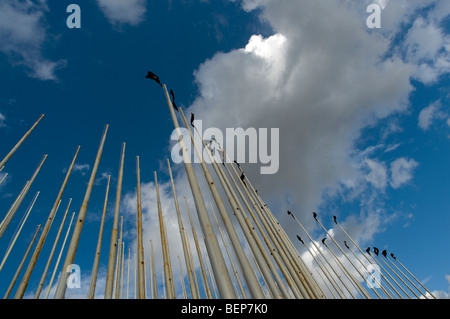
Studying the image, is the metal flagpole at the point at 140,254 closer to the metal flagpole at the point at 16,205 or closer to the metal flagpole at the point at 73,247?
the metal flagpole at the point at 73,247

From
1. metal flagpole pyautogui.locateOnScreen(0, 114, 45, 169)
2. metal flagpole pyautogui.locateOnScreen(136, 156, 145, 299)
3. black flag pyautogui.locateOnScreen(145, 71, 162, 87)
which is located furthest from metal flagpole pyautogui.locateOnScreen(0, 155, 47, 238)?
black flag pyautogui.locateOnScreen(145, 71, 162, 87)

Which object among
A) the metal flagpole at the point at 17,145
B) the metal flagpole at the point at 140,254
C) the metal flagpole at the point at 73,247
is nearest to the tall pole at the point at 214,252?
the metal flagpole at the point at 73,247

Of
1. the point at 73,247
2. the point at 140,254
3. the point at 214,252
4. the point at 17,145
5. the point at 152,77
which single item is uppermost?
the point at 17,145

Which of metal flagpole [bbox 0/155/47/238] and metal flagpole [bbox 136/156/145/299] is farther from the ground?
metal flagpole [bbox 0/155/47/238]

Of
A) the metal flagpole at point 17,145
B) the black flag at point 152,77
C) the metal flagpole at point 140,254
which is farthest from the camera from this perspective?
the metal flagpole at point 17,145

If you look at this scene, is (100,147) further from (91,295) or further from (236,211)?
(236,211)

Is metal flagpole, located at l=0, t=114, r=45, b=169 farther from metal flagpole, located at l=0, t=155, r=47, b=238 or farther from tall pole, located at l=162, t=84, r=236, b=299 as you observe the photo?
tall pole, located at l=162, t=84, r=236, b=299

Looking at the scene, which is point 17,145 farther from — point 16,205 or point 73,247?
point 73,247

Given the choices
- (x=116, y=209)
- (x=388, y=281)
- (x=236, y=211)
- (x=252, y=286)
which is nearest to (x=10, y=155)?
(x=116, y=209)

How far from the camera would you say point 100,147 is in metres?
5.12

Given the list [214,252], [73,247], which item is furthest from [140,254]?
[214,252]

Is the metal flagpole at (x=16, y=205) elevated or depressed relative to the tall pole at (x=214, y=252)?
elevated

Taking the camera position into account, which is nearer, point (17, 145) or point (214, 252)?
point (214, 252)

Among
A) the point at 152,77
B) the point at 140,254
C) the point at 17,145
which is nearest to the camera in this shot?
the point at 140,254
